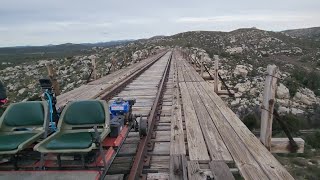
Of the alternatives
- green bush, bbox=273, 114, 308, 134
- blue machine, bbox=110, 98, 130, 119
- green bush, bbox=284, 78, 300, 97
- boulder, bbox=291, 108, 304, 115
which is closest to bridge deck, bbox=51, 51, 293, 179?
blue machine, bbox=110, 98, 130, 119

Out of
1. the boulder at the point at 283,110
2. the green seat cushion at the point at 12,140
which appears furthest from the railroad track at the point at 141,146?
the boulder at the point at 283,110

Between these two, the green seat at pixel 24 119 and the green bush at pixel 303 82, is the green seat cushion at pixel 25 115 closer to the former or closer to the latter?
the green seat at pixel 24 119

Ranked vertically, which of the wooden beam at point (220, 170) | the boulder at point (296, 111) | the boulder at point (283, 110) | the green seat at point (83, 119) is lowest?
the boulder at point (296, 111)

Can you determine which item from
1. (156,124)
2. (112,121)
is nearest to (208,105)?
(156,124)

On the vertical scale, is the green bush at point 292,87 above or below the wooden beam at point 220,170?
below

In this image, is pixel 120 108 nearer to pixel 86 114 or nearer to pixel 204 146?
pixel 86 114

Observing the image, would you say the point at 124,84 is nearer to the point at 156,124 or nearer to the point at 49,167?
the point at 156,124
